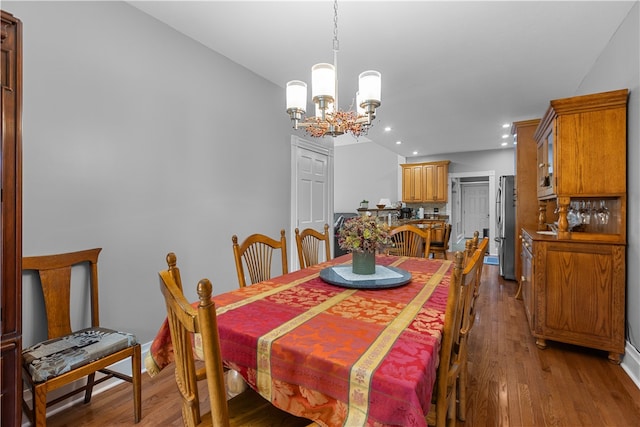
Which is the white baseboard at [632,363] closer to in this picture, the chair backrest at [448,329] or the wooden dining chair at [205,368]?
the chair backrest at [448,329]

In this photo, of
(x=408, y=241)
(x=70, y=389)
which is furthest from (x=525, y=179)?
(x=70, y=389)

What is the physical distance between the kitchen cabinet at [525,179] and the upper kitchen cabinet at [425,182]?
118 inches

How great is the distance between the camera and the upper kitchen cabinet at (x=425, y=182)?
7.43 metres

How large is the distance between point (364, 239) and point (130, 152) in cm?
172

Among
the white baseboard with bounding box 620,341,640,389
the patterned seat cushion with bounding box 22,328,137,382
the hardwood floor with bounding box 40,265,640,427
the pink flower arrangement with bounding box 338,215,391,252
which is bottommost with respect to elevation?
the hardwood floor with bounding box 40,265,640,427

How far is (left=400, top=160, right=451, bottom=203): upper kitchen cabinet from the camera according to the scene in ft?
24.4

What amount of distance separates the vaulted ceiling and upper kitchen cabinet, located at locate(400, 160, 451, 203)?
3524 millimetres

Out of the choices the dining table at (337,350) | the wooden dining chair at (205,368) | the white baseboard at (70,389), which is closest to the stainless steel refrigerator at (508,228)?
the dining table at (337,350)

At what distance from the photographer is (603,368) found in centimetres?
223

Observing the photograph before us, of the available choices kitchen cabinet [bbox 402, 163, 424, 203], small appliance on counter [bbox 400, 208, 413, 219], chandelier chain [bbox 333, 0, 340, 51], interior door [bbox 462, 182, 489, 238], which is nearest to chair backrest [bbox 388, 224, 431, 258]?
chandelier chain [bbox 333, 0, 340, 51]

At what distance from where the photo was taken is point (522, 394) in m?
1.92

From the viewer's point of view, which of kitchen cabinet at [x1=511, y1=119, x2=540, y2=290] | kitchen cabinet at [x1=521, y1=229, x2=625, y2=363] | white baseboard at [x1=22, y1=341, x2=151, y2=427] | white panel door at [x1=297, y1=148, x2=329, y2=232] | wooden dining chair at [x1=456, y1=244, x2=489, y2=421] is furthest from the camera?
kitchen cabinet at [x1=511, y1=119, x2=540, y2=290]

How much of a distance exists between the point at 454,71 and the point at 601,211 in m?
1.83

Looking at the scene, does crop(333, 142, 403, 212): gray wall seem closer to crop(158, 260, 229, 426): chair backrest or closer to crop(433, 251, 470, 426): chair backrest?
crop(433, 251, 470, 426): chair backrest
